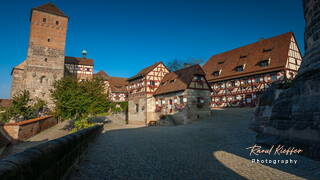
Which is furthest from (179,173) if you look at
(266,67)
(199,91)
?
(266,67)

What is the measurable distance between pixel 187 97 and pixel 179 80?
10.6ft

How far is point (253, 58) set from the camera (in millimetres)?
27875

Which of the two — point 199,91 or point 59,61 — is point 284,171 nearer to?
point 199,91

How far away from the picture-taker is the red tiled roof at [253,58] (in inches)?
976

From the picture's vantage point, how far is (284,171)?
4.87m

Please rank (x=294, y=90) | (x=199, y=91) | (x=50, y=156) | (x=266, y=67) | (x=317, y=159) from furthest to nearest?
(x=266, y=67) < (x=199, y=91) < (x=294, y=90) < (x=317, y=159) < (x=50, y=156)

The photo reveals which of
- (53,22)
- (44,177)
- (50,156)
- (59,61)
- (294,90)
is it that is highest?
(53,22)

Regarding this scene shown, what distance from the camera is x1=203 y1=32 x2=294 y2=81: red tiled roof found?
24780mm

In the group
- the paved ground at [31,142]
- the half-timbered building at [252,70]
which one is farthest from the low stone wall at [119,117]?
the half-timbered building at [252,70]

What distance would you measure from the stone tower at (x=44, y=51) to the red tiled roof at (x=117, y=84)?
13.6 meters

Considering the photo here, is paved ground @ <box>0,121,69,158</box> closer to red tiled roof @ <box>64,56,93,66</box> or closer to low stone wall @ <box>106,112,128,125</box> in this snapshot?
low stone wall @ <box>106,112,128,125</box>

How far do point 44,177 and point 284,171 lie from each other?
5305mm

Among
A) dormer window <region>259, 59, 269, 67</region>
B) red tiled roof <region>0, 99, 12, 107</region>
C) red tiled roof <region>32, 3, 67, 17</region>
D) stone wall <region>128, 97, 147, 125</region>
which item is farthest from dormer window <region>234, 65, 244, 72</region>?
red tiled roof <region>0, 99, 12, 107</region>

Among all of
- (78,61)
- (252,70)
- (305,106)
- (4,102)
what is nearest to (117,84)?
(78,61)
